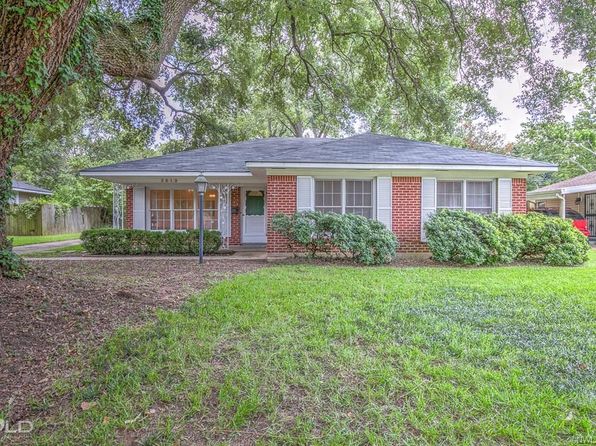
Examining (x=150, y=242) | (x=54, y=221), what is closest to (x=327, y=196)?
(x=150, y=242)

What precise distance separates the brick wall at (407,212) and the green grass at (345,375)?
5.09m

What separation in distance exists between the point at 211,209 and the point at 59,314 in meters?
9.02

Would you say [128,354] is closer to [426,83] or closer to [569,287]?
[569,287]

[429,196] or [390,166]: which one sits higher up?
[390,166]

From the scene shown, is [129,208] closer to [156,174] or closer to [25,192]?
[156,174]

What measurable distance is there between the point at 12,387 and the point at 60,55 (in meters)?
3.02

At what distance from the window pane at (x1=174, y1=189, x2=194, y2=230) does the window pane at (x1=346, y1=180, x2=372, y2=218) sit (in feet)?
19.8

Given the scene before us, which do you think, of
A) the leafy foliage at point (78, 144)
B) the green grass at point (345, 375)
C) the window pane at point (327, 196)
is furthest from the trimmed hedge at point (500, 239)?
the leafy foliage at point (78, 144)

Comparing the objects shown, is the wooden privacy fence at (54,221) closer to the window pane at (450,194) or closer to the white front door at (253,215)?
the white front door at (253,215)

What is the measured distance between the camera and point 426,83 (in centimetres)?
1147

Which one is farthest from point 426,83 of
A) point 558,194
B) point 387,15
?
point 558,194

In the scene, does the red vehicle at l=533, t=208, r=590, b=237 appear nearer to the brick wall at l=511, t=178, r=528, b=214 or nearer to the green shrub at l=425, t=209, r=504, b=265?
the brick wall at l=511, t=178, r=528, b=214

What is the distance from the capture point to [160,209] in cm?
1262

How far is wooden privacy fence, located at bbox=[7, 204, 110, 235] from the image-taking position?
18.6 m
